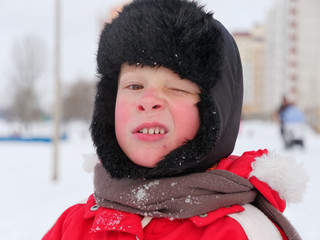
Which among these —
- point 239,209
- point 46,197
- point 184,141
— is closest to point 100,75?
point 184,141

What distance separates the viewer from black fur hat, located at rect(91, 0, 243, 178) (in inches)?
50.1

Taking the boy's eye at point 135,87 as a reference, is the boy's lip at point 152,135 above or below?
below

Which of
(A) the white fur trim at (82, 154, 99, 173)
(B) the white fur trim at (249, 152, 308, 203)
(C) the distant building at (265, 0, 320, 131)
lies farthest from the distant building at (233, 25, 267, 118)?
(B) the white fur trim at (249, 152, 308, 203)

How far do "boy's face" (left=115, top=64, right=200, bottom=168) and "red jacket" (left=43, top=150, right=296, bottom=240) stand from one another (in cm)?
21

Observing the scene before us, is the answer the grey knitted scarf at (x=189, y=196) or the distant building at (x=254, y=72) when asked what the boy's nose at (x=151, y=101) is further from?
the distant building at (x=254, y=72)

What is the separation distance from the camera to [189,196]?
3.99 ft

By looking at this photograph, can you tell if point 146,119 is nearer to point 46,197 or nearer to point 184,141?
point 184,141

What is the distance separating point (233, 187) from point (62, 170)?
320 inches

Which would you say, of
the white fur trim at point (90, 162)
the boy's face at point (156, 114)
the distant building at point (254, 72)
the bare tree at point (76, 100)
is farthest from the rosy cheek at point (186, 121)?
the distant building at point (254, 72)

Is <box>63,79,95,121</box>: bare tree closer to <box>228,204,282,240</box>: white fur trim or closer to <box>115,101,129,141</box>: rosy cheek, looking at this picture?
<box>115,101,129,141</box>: rosy cheek

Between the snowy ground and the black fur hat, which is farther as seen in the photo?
the snowy ground

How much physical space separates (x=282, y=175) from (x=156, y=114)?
0.51m

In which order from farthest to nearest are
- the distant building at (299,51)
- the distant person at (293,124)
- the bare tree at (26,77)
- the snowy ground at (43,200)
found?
the distant building at (299,51) < the bare tree at (26,77) < the distant person at (293,124) < the snowy ground at (43,200)

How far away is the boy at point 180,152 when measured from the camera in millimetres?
1214
